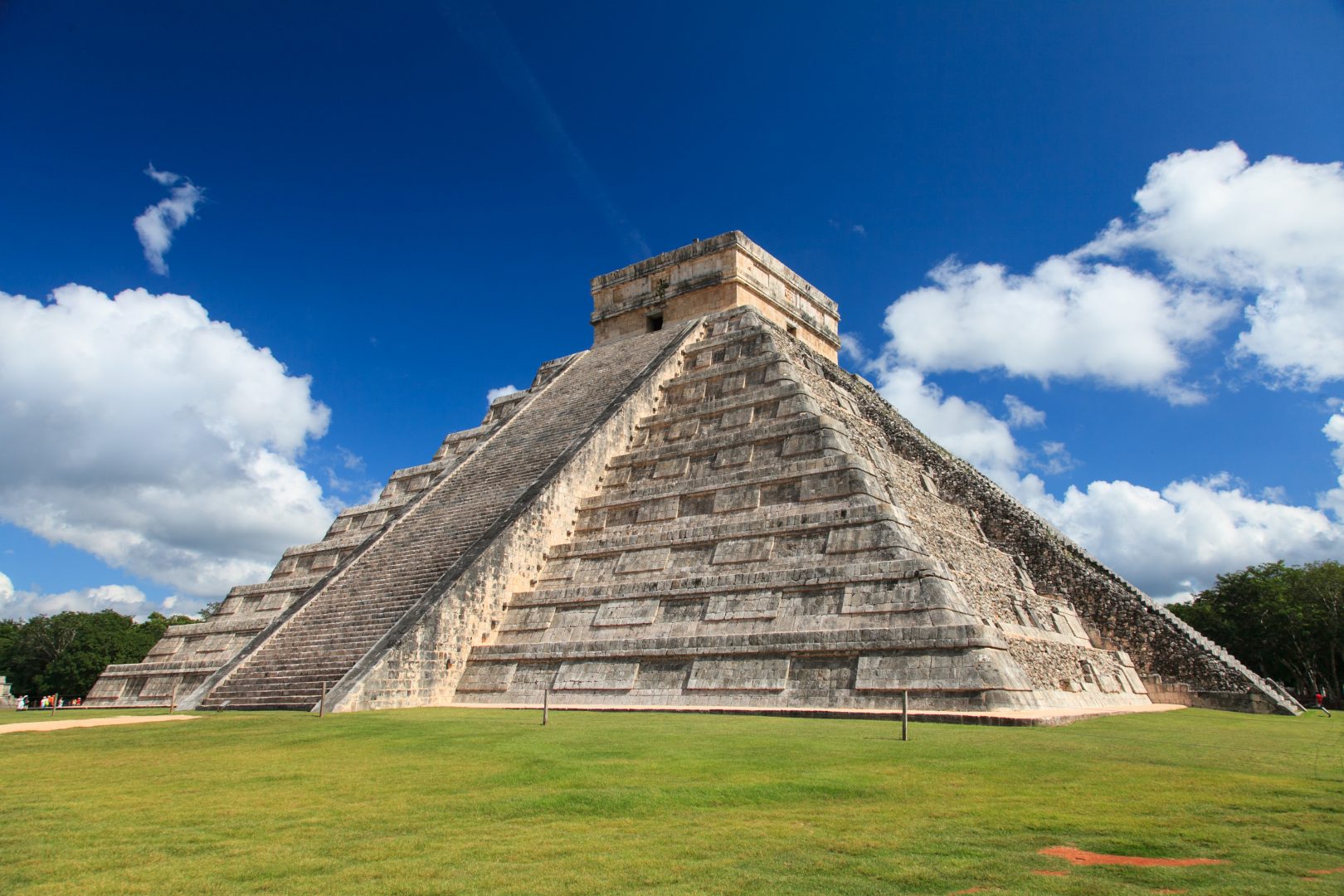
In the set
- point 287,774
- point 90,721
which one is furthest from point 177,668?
point 287,774

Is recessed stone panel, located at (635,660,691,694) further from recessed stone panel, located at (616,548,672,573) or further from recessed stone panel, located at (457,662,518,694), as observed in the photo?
recessed stone panel, located at (457,662,518,694)

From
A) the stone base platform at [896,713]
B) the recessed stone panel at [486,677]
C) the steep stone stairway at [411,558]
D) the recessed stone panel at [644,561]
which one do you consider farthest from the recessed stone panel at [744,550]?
the steep stone stairway at [411,558]

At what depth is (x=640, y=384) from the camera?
16984 millimetres

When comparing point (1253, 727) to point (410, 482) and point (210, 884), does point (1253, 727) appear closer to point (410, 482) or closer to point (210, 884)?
point (210, 884)

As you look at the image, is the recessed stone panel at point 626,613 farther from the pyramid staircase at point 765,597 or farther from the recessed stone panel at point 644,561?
Answer: the recessed stone panel at point 644,561

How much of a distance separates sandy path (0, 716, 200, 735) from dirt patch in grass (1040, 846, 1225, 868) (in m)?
9.94

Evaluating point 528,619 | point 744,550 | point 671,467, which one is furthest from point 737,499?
point 528,619

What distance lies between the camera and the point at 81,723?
10633mm

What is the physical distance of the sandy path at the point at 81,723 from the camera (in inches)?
384

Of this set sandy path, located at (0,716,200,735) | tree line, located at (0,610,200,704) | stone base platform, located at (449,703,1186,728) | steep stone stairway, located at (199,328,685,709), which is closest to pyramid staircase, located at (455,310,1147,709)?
stone base platform, located at (449,703,1186,728)

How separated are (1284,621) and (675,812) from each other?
29.7 metres

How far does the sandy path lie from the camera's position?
32.0ft

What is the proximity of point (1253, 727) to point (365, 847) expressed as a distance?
980cm

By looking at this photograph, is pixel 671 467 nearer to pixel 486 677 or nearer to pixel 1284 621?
pixel 486 677
